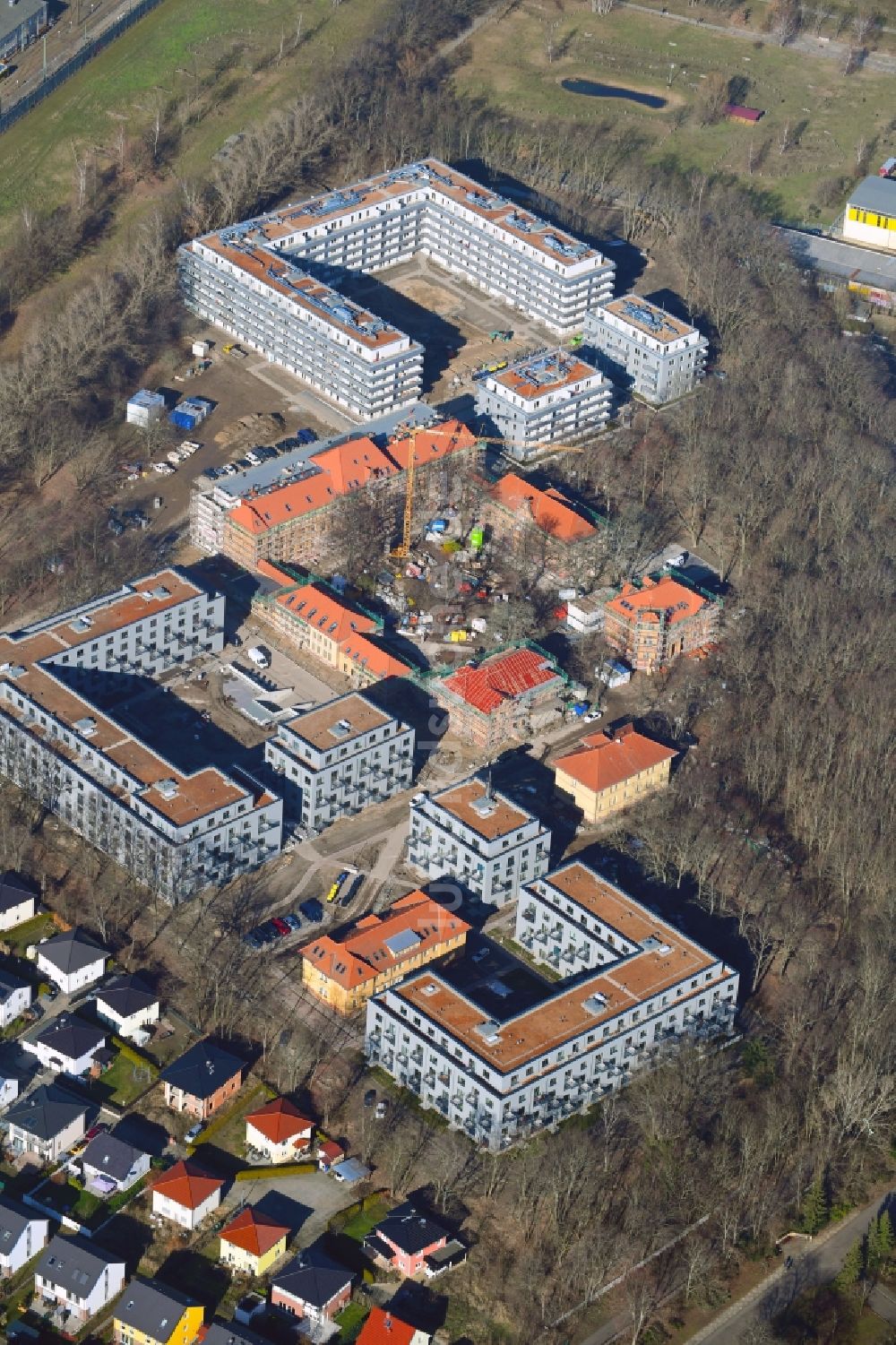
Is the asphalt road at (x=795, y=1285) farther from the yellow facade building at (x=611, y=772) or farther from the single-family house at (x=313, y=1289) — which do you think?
the yellow facade building at (x=611, y=772)

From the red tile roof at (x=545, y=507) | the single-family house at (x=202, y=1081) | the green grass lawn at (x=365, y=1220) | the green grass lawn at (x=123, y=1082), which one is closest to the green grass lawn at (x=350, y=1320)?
the green grass lawn at (x=365, y=1220)

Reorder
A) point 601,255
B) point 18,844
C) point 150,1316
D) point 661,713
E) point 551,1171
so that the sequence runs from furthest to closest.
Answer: point 601,255
point 661,713
point 18,844
point 551,1171
point 150,1316

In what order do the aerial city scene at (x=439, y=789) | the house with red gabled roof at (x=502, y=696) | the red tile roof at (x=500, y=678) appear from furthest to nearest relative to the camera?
the red tile roof at (x=500, y=678), the house with red gabled roof at (x=502, y=696), the aerial city scene at (x=439, y=789)

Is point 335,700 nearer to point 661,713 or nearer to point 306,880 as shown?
point 306,880

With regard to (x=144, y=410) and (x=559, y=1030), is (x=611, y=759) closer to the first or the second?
(x=559, y=1030)

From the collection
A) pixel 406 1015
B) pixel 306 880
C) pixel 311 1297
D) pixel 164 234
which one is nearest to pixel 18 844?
pixel 306 880

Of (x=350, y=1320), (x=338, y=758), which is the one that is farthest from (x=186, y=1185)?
(x=338, y=758)
